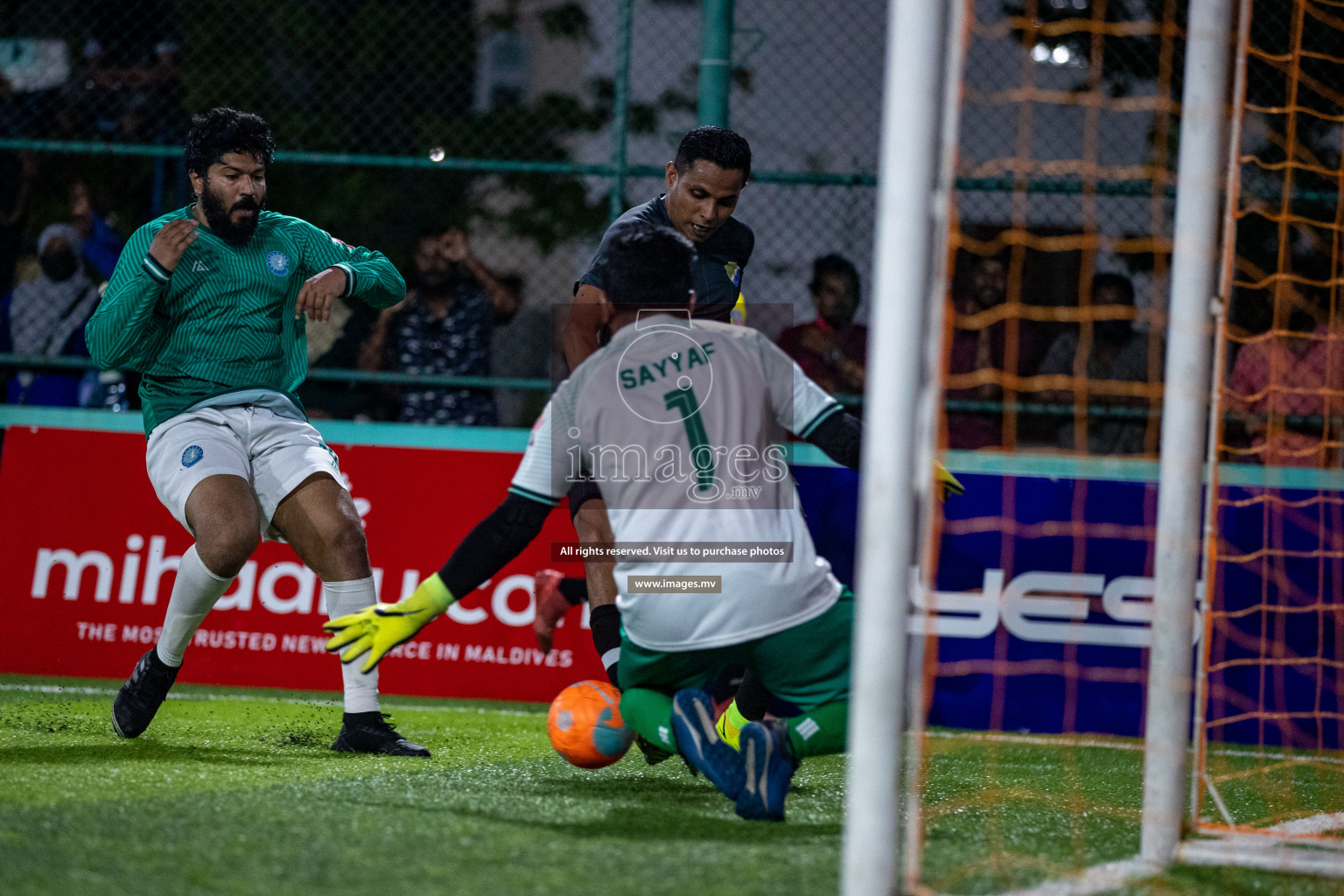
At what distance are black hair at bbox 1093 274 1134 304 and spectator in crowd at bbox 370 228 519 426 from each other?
303 cm

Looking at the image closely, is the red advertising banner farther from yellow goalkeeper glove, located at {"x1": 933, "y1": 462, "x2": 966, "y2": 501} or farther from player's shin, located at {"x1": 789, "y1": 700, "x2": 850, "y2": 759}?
yellow goalkeeper glove, located at {"x1": 933, "y1": 462, "x2": 966, "y2": 501}

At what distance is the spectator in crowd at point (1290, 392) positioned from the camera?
6.38m

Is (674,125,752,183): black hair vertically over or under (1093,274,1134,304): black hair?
over

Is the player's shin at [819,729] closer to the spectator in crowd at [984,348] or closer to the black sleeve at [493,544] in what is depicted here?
the black sleeve at [493,544]

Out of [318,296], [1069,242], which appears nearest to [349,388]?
[318,296]

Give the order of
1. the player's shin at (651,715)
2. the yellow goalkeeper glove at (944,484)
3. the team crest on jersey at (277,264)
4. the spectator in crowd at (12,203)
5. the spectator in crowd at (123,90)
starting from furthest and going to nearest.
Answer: the spectator in crowd at (123,90)
the spectator in crowd at (12,203)
the team crest on jersey at (277,264)
the player's shin at (651,715)
the yellow goalkeeper glove at (944,484)

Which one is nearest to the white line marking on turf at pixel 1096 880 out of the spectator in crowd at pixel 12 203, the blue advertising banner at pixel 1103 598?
the blue advertising banner at pixel 1103 598

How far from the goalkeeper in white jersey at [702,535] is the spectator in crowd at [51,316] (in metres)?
4.56

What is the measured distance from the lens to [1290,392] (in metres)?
6.51

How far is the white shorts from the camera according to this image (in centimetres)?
456

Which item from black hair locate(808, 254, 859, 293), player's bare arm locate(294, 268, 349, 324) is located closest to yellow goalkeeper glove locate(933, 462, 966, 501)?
player's bare arm locate(294, 268, 349, 324)

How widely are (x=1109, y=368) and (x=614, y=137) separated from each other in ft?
8.73

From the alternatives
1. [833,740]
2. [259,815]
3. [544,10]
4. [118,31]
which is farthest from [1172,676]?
[544,10]

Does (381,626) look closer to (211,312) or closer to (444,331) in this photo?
(211,312)
